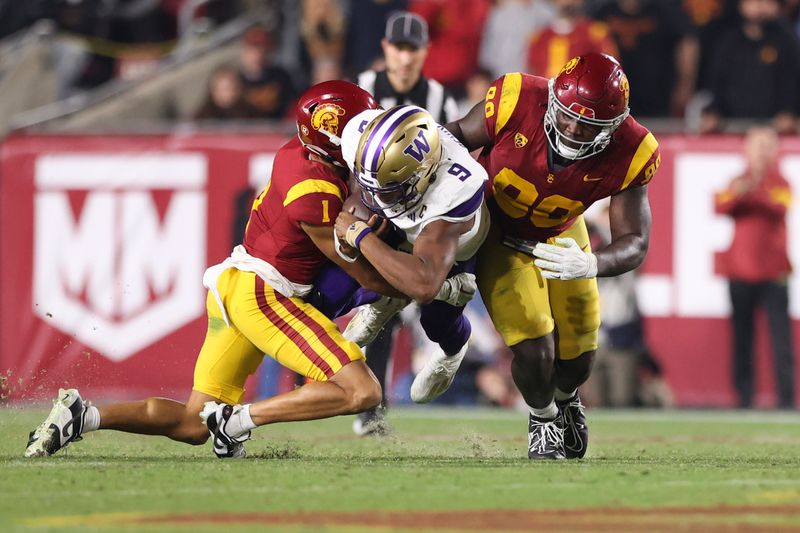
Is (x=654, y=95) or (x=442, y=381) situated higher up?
(x=654, y=95)

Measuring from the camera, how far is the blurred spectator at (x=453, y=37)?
1213 cm

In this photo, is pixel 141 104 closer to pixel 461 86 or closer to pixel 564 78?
pixel 461 86

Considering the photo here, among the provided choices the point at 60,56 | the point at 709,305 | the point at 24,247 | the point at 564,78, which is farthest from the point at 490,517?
the point at 60,56

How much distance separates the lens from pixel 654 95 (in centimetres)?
1208

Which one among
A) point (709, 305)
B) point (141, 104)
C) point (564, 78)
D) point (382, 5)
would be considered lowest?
point (709, 305)

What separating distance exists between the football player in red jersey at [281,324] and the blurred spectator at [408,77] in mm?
2190

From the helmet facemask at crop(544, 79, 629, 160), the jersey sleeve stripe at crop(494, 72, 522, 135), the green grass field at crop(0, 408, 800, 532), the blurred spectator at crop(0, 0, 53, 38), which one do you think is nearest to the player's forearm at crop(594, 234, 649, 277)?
the helmet facemask at crop(544, 79, 629, 160)

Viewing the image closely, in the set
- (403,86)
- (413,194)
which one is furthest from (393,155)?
(403,86)

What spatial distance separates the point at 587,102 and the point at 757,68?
6.28m

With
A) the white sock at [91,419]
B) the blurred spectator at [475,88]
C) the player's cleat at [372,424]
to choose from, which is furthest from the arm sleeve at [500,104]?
the blurred spectator at [475,88]

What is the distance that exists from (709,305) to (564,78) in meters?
5.40

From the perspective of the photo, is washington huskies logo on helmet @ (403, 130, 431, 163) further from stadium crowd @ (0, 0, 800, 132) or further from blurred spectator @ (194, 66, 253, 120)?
blurred spectator @ (194, 66, 253, 120)

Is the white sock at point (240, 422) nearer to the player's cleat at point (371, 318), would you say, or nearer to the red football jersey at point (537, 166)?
the player's cleat at point (371, 318)

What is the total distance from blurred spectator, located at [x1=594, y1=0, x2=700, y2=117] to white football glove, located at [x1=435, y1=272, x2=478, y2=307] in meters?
5.98
